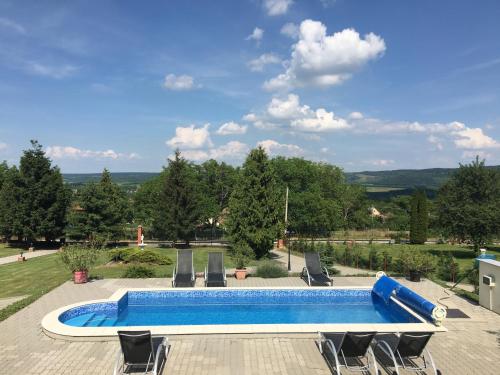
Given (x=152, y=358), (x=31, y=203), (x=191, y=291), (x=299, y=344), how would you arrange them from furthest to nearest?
(x=31, y=203), (x=191, y=291), (x=299, y=344), (x=152, y=358)

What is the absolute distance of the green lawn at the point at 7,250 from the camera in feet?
83.5

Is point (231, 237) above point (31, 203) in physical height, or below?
below

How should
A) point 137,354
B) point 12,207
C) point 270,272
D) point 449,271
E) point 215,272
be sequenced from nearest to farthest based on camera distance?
point 137,354 < point 215,272 < point 270,272 < point 449,271 < point 12,207

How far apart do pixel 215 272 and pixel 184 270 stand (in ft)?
3.91

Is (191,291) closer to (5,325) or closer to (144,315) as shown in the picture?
(144,315)

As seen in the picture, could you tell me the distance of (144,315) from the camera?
11742 millimetres

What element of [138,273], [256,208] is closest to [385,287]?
[138,273]

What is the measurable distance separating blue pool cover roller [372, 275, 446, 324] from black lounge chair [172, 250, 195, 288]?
6.47 metres

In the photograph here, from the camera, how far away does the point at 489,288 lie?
11.5 m

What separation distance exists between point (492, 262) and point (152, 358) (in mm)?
10104

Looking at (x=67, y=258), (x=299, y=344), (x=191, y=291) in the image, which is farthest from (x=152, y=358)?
(x=67, y=258)

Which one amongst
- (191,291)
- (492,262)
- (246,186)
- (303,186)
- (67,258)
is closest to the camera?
(492,262)

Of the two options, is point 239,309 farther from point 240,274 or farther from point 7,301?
point 7,301

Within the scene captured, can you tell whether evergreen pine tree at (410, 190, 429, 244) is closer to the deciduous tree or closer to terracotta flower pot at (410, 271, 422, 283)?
the deciduous tree
